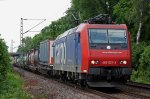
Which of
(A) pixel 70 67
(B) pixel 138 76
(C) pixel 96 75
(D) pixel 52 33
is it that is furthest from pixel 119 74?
(D) pixel 52 33

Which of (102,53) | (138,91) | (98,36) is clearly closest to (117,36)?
(98,36)

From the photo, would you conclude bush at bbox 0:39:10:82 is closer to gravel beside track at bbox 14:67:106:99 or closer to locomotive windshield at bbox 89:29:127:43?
gravel beside track at bbox 14:67:106:99

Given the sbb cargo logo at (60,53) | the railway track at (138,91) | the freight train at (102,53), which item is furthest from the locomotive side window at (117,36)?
the sbb cargo logo at (60,53)

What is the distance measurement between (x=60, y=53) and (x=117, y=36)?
8.32 m

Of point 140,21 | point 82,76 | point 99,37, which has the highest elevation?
point 140,21

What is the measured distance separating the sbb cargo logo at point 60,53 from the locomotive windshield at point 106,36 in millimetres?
6048

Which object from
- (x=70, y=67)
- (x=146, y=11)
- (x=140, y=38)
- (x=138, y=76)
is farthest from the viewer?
(x=140, y=38)

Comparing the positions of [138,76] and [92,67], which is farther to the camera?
[138,76]

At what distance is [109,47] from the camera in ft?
73.6

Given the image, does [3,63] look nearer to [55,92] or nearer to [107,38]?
[55,92]

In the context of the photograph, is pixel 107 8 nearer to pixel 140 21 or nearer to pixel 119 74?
pixel 140 21

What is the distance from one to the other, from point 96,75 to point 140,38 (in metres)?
25.8

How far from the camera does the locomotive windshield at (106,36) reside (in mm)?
22641

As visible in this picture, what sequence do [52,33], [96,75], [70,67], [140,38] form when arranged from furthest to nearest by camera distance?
[52,33] < [140,38] < [70,67] < [96,75]
